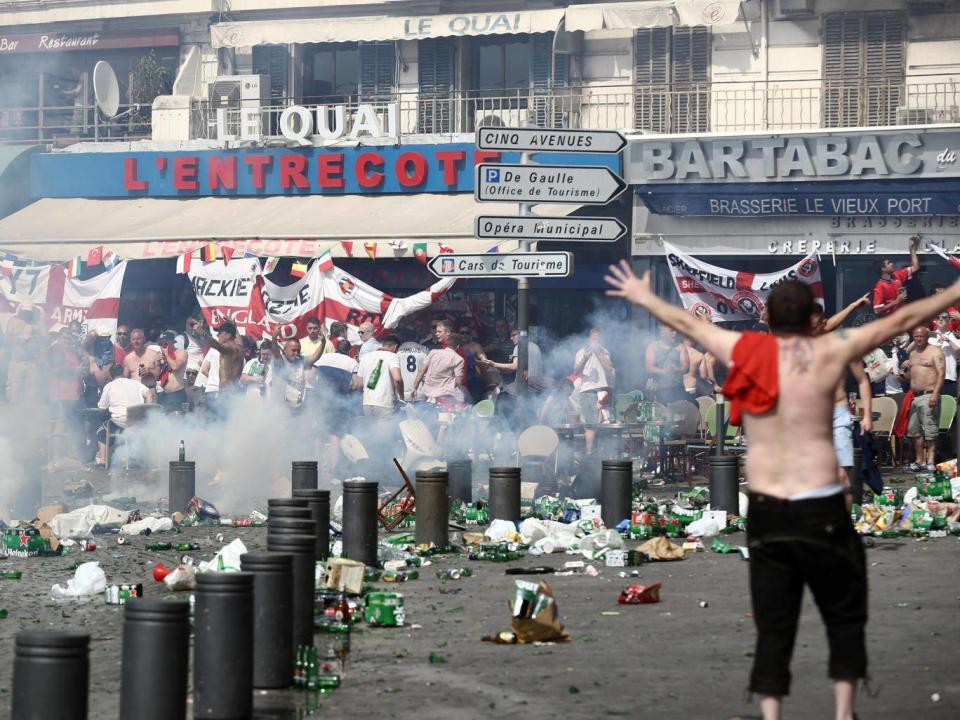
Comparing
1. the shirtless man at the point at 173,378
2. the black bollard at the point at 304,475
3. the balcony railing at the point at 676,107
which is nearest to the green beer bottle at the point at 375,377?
the shirtless man at the point at 173,378

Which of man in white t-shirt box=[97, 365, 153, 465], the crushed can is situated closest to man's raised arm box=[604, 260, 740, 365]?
the crushed can

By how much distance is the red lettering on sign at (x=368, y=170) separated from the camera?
26047mm

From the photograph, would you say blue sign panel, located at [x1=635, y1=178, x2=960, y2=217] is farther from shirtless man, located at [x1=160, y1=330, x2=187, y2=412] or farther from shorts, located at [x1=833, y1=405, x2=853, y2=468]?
shorts, located at [x1=833, y1=405, x2=853, y2=468]

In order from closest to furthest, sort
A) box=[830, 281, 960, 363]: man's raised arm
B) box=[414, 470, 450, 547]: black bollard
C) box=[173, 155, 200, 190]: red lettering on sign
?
box=[830, 281, 960, 363]: man's raised arm < box=[414, 470, 450, 547]: black bollard < box=[173, 155, 200, 190]: red lettering on sign

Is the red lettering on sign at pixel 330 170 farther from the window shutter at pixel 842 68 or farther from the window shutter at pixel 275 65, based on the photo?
the window shutter at pixel 842 68

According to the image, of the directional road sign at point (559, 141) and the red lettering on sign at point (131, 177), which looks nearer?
the directional road sign at point (559, 141)

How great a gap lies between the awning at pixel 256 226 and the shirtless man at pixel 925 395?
5808 mm

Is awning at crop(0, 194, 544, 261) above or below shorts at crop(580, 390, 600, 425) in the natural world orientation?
above

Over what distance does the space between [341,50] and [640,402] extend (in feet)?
36.1

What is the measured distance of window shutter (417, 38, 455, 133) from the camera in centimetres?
2681

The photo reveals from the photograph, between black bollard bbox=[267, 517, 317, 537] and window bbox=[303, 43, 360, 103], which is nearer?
black bollard bbox=[267, 517, 317, 537]

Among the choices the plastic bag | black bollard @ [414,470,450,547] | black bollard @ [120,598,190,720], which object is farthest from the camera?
black bollard @ [414,470,450,547]

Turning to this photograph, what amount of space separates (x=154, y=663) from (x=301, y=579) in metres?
1.81

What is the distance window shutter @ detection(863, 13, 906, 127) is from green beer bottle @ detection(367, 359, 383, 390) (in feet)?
32.1
